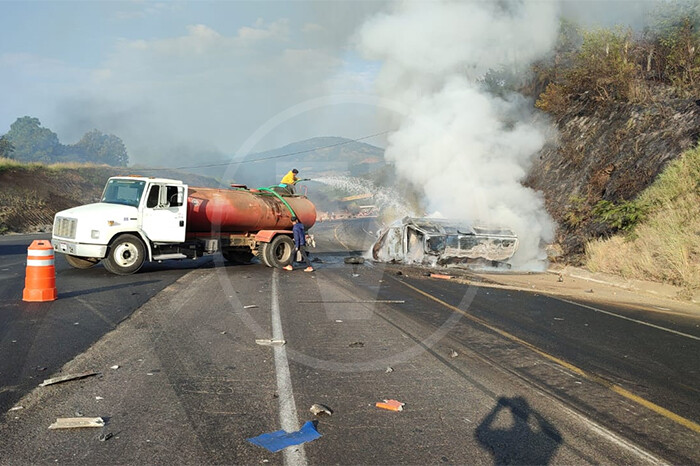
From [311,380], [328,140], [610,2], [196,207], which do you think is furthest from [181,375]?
[328,140]

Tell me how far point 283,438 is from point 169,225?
39.7 feet

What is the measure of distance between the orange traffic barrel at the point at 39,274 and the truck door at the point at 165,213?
5050 millimetres

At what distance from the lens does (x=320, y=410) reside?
5086mm

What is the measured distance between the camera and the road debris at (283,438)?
4324mm

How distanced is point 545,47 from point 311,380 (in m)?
31.5

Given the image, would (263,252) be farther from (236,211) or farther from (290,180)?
(290,180)

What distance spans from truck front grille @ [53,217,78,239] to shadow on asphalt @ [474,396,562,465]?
12.3 meters

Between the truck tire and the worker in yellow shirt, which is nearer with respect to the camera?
the truck tire

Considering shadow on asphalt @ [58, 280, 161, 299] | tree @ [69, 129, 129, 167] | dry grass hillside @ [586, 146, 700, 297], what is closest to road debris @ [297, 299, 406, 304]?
shadow on asphalt @ [58, 280, 161, 299]

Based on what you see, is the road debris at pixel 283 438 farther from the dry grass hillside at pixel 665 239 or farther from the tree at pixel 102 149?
the tree at pixel 102 149

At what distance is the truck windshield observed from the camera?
1552 cm

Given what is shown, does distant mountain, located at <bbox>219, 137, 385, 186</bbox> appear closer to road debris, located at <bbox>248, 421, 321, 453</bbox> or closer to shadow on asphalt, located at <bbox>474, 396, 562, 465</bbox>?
shadow on asphalt, located at <bbox>474, 396, 562, 465</bbox>

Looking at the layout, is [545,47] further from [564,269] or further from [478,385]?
[478,385]

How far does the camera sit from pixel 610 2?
3009 centimetres
